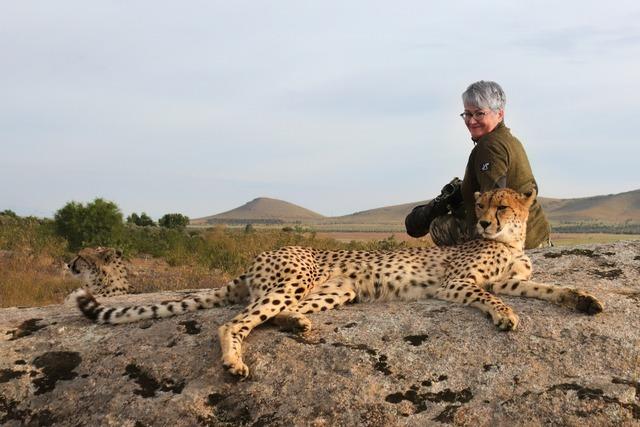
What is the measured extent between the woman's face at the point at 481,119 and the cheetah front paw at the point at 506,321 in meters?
1.98

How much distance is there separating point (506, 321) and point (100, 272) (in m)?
4.55

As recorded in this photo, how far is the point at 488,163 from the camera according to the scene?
5.03m

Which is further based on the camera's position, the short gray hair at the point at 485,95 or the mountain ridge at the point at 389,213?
the mountain ridge at the point at 389,213

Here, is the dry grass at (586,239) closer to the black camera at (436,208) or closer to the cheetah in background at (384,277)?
the black camera at (436,208)

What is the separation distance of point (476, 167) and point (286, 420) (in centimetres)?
277

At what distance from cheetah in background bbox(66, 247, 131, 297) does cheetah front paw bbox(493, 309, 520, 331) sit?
4286 millimetres

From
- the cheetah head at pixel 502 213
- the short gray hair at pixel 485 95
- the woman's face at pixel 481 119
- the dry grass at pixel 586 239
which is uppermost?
the short gray hair at pixel 485 95

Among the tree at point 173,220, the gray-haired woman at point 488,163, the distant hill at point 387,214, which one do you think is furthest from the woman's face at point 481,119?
the distant hill at point 387,214

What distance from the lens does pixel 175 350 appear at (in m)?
3.84

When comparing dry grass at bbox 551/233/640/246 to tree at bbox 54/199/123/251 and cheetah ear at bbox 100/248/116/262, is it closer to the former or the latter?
cheetah ear at bbox 100/248/116/262

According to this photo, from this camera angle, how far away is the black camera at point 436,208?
5.89 metres

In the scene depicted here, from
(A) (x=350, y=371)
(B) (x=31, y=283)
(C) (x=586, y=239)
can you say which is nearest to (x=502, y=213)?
(A) (x=350, y=371)

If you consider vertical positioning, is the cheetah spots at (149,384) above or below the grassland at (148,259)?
below

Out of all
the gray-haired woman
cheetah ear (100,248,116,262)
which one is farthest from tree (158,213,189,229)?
the gray-haired woman
